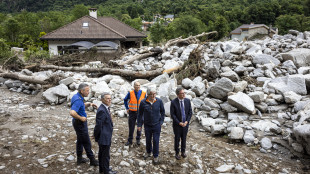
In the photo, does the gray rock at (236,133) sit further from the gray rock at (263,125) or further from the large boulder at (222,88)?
the large boulder at (222,88)

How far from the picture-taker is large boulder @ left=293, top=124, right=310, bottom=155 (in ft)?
13.8

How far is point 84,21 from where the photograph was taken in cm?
2342

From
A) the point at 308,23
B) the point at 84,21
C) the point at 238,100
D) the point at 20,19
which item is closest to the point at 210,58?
the point at 238,100

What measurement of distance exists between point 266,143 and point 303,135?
2.61 ft

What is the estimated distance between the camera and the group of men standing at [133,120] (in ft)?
11.5

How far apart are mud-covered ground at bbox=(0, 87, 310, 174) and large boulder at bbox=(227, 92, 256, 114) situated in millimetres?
1206

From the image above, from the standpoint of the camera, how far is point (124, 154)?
4.50 metres

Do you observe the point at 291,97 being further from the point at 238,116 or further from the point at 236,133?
the point at 236,133

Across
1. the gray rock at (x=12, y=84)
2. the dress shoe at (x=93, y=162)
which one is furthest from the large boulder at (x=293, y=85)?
the gray rock at (x=12, y=84)

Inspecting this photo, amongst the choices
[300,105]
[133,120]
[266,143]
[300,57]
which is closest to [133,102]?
[133,120]

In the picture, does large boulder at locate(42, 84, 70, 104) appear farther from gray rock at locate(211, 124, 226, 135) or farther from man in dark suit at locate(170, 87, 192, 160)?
gray rock at locate(211, 124, 226, 135)

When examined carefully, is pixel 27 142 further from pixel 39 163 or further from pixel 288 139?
pixel 288 139

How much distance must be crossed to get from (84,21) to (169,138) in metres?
21.5

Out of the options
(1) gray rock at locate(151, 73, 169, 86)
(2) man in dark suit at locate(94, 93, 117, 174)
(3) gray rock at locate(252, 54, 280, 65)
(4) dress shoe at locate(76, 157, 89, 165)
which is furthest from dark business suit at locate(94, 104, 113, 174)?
(3) gray rock at locate(252, 54, 280, 65)
